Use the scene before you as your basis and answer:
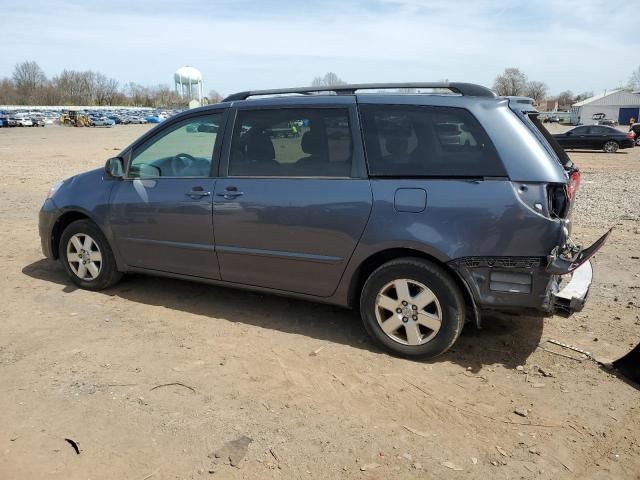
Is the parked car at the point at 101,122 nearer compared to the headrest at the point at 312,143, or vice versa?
the headrest at the point at 312,143

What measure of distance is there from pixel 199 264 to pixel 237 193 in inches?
30.4

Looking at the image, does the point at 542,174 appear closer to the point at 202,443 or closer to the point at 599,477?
the point at 599,477

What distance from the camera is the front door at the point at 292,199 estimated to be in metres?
4.02

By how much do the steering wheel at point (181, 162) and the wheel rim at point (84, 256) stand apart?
118 centimetres

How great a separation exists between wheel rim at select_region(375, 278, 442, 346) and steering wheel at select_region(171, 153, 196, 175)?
208 cm

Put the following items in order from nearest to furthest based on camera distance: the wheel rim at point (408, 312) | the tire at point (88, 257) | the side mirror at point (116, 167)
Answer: the wheel rim at point (408, 312)
the side mirror at point (116, 167)
the tire at point (88, 257)

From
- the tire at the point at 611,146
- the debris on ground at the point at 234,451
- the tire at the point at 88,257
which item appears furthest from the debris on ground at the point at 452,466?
the tire at the point at 611,146

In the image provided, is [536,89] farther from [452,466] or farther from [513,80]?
[452,466]

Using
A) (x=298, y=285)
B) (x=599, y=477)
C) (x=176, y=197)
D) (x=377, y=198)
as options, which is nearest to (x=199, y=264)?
(x=176, y=197)

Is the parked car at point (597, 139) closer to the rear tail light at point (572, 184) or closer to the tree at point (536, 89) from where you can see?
the rear tail light at point (572, 184)

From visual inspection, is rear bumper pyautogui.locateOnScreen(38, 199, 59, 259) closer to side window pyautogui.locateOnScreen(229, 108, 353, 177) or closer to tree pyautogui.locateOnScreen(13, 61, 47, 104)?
side window pyautogui.locateOnScreen(229, 108, 353, 177)

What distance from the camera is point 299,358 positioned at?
13.1ft

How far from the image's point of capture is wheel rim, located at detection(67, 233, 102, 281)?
5305 millimetres

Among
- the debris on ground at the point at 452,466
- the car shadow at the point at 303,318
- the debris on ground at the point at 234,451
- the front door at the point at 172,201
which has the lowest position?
the debris on ground at the point at 234,451
